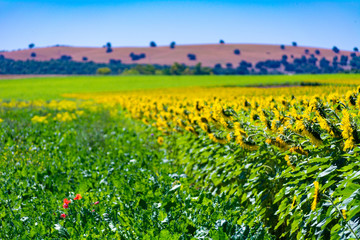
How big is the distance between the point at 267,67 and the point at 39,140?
85.5 m

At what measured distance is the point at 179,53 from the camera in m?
117

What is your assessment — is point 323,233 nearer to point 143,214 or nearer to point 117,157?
point 143,214

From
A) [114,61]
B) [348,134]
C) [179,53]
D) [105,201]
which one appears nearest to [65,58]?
[114,61]

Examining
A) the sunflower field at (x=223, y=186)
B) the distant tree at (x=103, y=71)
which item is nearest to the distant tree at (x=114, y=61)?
the distant tree at (x=103, y=71)

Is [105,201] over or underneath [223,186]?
over

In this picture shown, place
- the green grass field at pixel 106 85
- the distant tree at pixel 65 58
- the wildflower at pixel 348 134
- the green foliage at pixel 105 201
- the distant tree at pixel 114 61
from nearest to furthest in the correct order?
the wildflower at pixel 348 134, the green foliage at pixel 105 201, the green grass field at pixel 106 85, the distant tree at pixel 114 61, the distant tree at pixel 65 58

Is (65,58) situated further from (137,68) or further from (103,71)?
(137,68)

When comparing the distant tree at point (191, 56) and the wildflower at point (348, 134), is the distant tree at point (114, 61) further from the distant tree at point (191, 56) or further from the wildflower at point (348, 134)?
the wildflower at point (348, 134)

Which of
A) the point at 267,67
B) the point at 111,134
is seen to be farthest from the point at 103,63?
the point at 111,134

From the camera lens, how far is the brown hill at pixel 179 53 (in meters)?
103

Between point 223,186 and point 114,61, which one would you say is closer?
point 223,186

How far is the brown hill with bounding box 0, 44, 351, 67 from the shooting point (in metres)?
103

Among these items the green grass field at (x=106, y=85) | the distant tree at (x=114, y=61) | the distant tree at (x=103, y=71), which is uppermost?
the distant tree at (x=114, y=61)

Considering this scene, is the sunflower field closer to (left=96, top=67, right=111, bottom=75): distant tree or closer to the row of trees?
the row of trees
